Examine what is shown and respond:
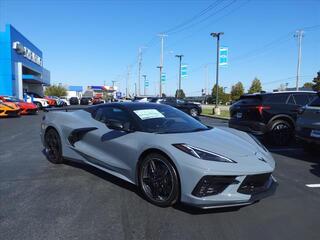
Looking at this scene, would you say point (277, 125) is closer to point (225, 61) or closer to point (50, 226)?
point (50, 226)

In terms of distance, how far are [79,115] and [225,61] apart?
77.8ft

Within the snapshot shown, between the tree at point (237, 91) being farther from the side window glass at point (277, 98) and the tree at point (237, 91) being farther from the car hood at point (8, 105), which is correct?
the side window glass at point (277, 98)

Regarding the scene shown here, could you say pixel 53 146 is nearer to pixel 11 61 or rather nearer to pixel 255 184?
pixel 255 184

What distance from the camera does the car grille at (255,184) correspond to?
4.09 metres

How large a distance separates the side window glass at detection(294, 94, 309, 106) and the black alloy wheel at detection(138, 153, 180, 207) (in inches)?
278

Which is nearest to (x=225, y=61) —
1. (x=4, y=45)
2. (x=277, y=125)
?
(x=277, y=125)

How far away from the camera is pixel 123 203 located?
463 cm

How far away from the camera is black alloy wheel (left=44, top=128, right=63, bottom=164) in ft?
22.2

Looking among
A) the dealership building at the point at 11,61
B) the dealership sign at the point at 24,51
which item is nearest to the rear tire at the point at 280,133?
the dealership building at the point at 11,61

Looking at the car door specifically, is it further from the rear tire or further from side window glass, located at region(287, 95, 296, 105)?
side window glass, located at region(287, 95, 296, 105)

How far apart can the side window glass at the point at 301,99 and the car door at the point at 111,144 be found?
6.41 meters

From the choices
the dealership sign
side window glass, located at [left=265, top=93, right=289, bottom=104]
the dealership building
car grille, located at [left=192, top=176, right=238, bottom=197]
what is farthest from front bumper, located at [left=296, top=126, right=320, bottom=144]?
the dealership sign

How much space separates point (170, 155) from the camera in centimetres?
430

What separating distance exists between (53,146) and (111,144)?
6.72 feet
